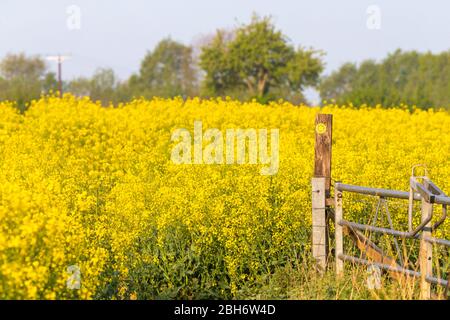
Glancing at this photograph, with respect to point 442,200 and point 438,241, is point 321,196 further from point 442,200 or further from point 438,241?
point 442,200

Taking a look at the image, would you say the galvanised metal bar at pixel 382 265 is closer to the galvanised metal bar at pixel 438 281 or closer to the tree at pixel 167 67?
the galvanised metal bar at pixel 438 281

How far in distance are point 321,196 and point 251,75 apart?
146 feet

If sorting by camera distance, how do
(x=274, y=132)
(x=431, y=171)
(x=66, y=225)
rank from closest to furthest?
1. (x=66, y=225)
2. (x=431, y=171)
3. (x=274, y=132)

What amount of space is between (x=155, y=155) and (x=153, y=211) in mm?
4059

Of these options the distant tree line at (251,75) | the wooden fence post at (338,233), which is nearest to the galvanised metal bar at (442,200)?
the wooden fence post at (338,233)

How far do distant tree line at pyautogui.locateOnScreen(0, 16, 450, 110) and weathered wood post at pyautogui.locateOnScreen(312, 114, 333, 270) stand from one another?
14137 mm

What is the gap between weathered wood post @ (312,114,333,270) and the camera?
9320 millimetres

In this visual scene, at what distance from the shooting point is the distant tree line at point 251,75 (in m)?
35.2

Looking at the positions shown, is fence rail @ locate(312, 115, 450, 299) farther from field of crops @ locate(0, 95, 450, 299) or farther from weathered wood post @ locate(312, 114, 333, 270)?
field of crops @ locate(0, 95, 450, 299)

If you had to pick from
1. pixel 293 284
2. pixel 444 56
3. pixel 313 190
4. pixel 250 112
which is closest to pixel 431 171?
pixel 313 190

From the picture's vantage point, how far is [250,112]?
67.1 ft

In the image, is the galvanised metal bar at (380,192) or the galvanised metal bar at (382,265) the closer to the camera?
the galvanised metal bar at (382,265)

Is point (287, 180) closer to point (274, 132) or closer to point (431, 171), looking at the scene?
point (431, 171)

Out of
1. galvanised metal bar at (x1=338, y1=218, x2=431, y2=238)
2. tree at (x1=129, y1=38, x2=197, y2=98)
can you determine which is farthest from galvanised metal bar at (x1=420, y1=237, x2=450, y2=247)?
tree at (x1=129, y1=38, x2=197, y2=98)
